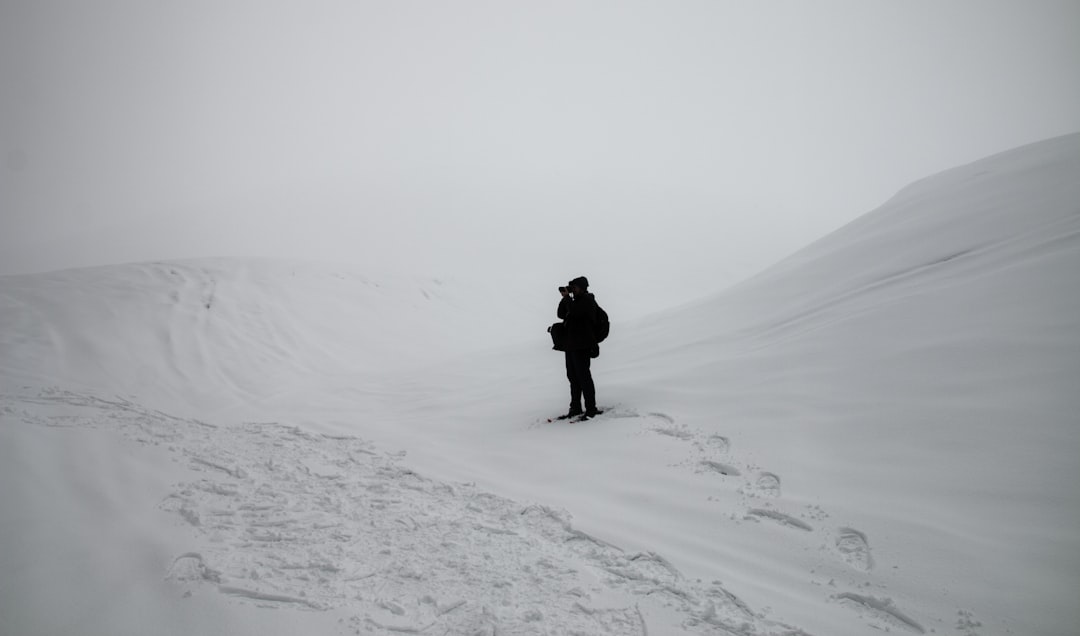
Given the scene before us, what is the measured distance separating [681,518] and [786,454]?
1202mm

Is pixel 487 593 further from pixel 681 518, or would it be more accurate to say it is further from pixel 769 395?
pixel 769 395

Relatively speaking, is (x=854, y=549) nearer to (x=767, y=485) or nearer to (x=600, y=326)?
(x=767, y=485)

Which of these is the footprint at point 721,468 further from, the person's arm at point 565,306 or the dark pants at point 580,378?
the person's arm at point 565,306

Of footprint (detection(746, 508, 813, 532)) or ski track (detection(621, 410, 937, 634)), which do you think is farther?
footprint (detection(746, 508, 813, 532))

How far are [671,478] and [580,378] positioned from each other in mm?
A: 1988

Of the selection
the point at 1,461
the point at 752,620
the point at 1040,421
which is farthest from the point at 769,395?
the point at 1,461

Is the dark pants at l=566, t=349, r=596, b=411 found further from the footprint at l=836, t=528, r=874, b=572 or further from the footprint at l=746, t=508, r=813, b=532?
the footprint at l=836, t=528, r=874, b=572

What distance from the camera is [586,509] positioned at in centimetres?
388

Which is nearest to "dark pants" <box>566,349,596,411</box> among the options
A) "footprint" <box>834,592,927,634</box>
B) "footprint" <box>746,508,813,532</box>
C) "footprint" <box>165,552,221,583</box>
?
"footprint" <box>746,508,813,532</box>

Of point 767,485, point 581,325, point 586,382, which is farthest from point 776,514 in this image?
point 581,325

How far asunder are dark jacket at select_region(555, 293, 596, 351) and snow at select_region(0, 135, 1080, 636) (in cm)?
99

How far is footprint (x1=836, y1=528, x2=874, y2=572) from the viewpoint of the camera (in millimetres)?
2907

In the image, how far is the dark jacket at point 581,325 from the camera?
575cm

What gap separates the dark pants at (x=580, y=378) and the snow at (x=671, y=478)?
35cm
